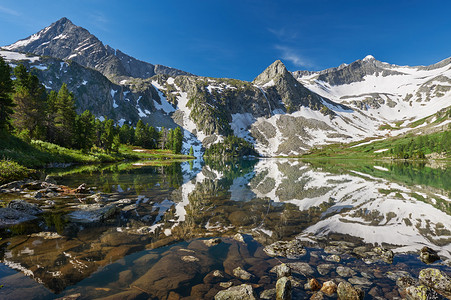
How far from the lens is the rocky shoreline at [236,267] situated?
6363 millimetres

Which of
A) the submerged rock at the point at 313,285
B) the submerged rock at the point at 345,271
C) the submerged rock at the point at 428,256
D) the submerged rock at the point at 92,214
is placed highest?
the submerged rock at the point at 92,214

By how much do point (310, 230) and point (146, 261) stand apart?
9913mm

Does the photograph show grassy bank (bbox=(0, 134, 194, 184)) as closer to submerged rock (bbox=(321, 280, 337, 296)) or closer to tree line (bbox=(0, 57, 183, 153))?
tree line (bbox=(0, 57, 183, 153))

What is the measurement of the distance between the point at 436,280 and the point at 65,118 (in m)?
76.0

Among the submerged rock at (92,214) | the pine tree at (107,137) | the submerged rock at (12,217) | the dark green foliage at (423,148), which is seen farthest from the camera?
the dark green foliage at (423,148)

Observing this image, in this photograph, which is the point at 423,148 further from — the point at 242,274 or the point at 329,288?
the point at 242,274

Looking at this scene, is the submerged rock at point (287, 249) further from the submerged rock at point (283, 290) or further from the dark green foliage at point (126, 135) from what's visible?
the dark green foliage at point (126, 135)

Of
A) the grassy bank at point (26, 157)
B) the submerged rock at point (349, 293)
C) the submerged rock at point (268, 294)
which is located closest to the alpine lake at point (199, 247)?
the submerged rock at point (268, 294)

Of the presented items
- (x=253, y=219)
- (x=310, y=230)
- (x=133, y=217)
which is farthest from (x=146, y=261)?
(x=310, y=230)

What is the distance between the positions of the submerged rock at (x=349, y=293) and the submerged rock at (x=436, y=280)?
3086 mm

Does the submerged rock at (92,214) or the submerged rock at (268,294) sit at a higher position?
the submerged rock at (92,214)

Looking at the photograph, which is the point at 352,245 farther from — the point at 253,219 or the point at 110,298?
the point at 110,298

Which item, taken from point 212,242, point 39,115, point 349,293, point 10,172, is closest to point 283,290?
point 349,293

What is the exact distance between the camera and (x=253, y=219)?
48.2ft
